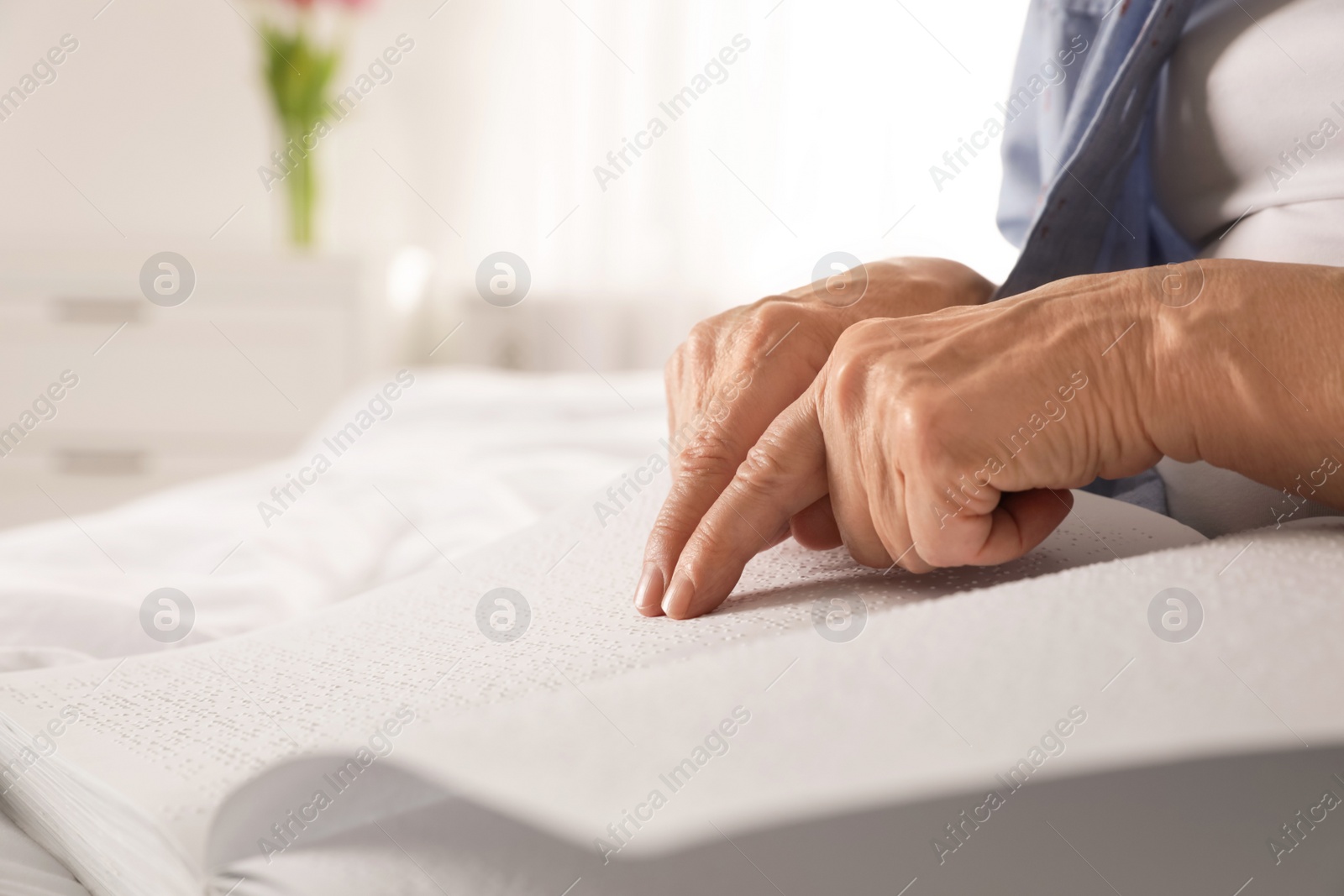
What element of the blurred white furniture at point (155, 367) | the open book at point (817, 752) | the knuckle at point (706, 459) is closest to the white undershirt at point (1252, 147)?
the open book at point (817, 752)

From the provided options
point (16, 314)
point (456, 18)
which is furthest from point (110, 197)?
point (456, 18)

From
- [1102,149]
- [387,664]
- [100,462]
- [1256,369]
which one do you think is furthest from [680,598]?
[100,462]

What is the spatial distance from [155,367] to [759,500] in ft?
7.52

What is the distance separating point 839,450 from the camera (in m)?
0.45

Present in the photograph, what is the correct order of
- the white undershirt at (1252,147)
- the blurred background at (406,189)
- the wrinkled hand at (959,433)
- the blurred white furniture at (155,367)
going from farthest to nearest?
the blurred white furniture at (155,367) → the blurred background at (406,189) → the white undershirt at (1252,147) → the wrinkled hand at (959,433)

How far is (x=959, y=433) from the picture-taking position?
386mm

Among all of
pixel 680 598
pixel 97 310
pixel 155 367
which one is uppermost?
pixel 97 310

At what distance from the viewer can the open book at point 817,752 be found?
269 millimetres

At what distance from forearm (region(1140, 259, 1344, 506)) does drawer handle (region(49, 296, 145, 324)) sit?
2438 mm

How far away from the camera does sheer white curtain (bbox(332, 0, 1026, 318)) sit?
196 cm

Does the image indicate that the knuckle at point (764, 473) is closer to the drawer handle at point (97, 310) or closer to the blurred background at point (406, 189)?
the blurred background at point (406, 189)

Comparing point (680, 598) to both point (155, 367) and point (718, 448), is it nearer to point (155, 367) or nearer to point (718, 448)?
point (718, 448)

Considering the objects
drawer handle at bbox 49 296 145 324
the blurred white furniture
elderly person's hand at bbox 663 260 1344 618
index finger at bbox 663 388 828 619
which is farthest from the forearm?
drawer handle at bbox 49 296 145 324

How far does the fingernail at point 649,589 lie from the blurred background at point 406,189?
57.3 inches
